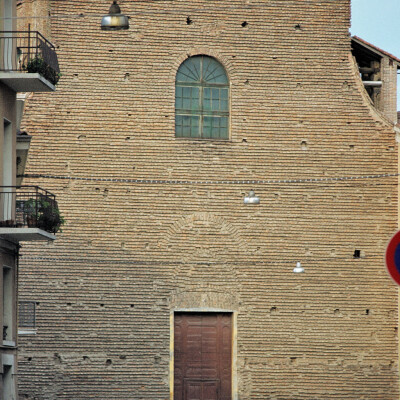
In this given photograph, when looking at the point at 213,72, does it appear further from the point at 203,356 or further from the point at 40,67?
the point at 40,67

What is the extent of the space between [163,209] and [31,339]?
3.93 meters

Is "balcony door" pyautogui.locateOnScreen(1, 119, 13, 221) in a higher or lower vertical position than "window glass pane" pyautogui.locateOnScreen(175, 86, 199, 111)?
lower

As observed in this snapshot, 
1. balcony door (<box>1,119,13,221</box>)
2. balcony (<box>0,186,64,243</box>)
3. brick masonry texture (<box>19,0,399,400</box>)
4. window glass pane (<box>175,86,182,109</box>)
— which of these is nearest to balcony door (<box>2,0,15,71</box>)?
balcony door (<box>1,119,13,221</box>)

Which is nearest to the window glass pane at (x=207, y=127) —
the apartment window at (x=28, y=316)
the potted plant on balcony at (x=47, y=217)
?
the apartment window at (x=28, y=316)

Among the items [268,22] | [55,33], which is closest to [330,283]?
[268,22]

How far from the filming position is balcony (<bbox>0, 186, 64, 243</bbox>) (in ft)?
56.0

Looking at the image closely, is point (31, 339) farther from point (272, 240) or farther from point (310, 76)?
point (310, 76)

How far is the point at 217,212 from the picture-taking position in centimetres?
2564

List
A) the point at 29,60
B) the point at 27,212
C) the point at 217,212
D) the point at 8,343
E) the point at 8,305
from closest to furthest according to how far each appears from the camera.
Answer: the point at 29,60 → the point at 27,212 → the point at 8,343 → the point at 8,305 → the point at 217,212

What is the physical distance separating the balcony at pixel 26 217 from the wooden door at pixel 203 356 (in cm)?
795

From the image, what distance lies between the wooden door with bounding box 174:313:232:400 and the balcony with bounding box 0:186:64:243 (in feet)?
26.1

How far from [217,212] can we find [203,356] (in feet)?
10.3

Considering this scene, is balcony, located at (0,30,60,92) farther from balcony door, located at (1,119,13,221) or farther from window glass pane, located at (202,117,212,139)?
window glass pane, located at (202,117,212,139)

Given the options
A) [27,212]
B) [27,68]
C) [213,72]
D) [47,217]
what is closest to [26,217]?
[27,212]
